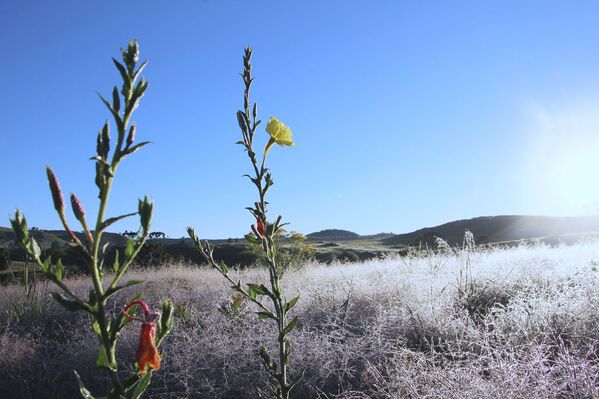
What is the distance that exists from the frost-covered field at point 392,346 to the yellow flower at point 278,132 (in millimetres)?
1420

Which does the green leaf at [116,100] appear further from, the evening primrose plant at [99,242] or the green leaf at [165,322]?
the green leaf at [165,322]

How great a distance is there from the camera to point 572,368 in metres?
2.12

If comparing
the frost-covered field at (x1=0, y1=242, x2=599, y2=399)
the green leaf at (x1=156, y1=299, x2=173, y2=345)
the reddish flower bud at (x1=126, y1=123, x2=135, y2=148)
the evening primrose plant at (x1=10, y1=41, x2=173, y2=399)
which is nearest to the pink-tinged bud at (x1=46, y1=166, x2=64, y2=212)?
the evening primrose plant at (x1=10, y1=41, x2=173, y2=399)

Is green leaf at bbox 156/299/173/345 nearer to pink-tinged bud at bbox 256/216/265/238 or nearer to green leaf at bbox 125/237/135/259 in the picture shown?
green leaf at bbox 125/237/135/259

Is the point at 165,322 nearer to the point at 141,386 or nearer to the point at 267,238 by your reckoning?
the point at 141,386

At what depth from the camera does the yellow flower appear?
1.52m

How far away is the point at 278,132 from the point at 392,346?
2.09 m

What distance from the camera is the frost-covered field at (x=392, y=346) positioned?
231 centimetres

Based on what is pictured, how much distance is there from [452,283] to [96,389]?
3.52 meters

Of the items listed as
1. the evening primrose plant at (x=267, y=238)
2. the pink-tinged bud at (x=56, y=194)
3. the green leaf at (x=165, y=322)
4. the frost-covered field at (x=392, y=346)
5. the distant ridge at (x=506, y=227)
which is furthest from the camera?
the distant ridge at (x=506, y=227)

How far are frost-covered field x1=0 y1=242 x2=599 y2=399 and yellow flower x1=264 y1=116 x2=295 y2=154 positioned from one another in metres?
1.42

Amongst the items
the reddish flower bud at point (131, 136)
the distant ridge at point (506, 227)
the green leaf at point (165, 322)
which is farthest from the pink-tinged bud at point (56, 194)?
the distant ridge at point (506, 227)

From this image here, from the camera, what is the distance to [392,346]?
310 cm

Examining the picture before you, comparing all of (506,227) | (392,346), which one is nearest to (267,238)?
(392,346)
